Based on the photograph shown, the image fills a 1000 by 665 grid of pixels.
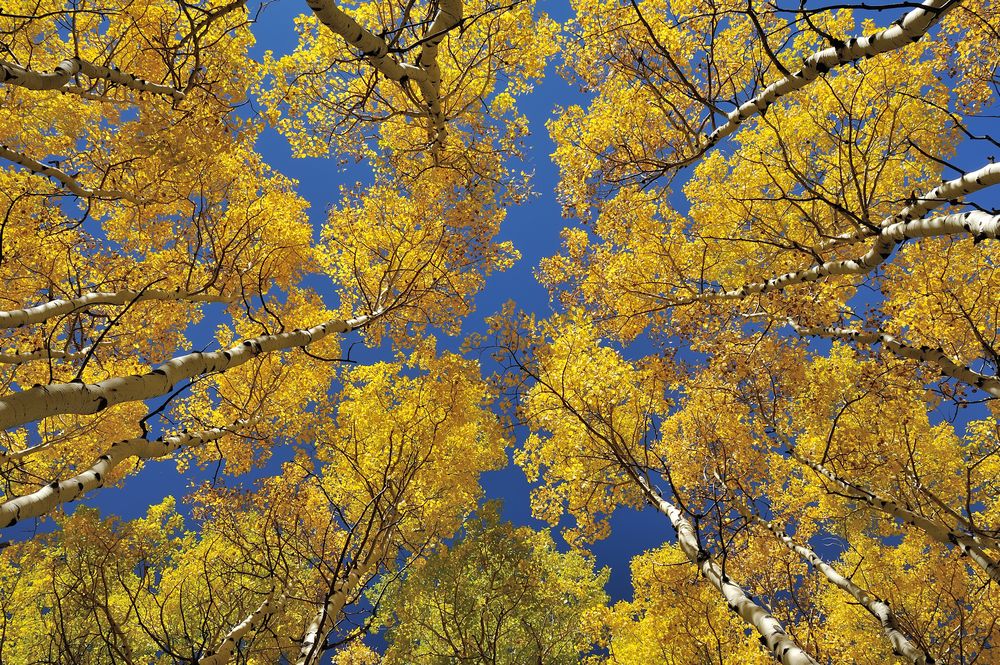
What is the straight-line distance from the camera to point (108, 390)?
2820mm

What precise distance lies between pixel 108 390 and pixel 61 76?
118 inches

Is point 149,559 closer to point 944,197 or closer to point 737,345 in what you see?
point 737,345

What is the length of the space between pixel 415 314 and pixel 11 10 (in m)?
7.37

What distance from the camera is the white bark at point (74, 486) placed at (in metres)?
2.78

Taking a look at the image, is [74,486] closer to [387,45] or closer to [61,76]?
[61,76]

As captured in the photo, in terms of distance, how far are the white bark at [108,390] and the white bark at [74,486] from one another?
709 mm

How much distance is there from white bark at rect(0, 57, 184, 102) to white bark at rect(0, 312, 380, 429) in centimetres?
238

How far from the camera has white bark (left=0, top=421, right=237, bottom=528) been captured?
2.78m

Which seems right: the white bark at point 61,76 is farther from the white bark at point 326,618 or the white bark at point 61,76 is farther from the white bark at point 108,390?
the white bark at point 326,618

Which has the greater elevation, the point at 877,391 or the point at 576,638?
the point at 877,391

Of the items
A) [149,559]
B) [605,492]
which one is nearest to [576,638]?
[605,492]

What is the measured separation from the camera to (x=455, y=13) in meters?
3.77

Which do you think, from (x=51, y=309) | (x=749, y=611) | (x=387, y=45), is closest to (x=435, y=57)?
(x=387, y=45)

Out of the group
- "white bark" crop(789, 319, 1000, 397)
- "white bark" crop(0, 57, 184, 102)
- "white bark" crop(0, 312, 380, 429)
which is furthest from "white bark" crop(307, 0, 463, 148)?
"white bark" crop(789, 319, 1000, 397)
